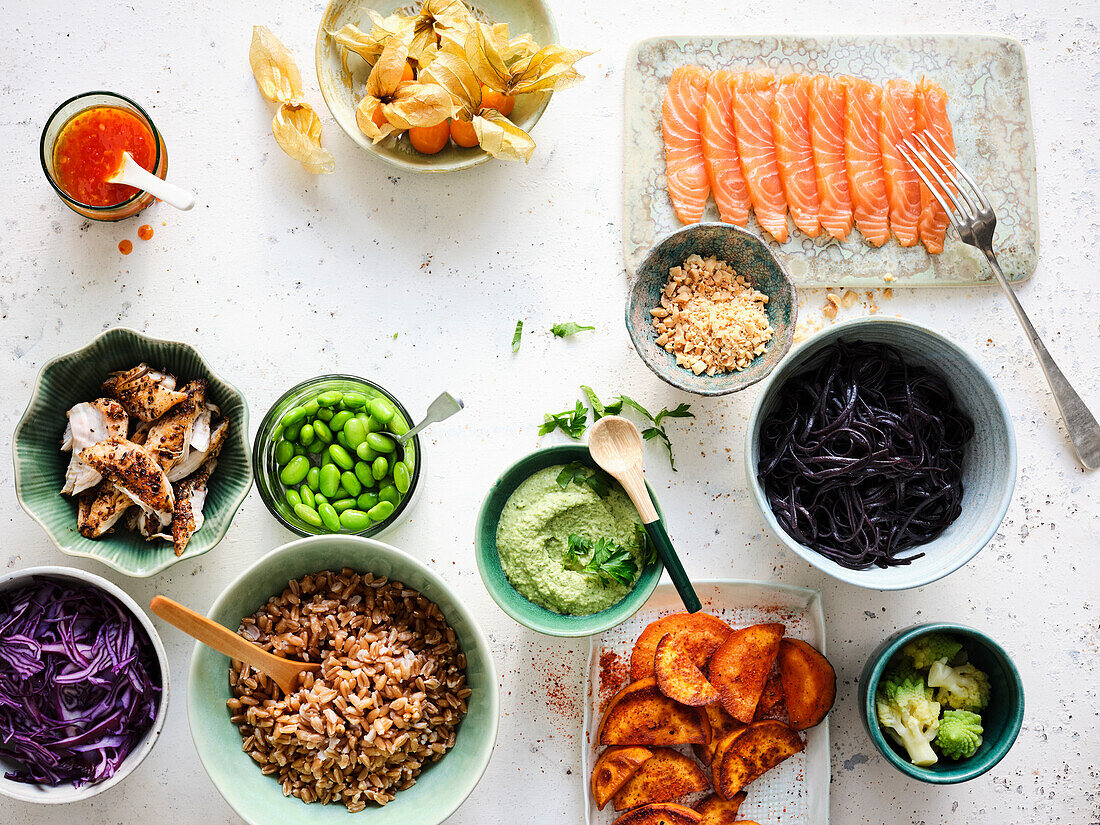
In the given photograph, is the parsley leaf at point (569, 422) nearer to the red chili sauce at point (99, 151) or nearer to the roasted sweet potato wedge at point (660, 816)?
the roasted sweet potato wedge at point (660, 816)

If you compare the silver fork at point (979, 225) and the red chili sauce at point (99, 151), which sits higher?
the red chili sauce at point (99, 151)

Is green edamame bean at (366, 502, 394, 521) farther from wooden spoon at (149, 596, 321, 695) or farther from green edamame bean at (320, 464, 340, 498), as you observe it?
wooden spoon at (149, 596, 321, 695)

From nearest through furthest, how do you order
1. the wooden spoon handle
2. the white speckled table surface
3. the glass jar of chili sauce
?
the wooden spoon handle
the glass jar of chili sauce
the white speckled table surface

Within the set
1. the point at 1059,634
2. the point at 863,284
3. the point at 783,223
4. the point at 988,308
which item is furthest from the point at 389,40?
the point at 1059,634

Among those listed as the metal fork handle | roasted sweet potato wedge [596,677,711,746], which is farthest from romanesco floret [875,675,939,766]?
the metal fork handle

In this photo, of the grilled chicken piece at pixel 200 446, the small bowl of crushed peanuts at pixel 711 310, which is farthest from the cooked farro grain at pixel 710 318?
the grilled chicken piece at pixel 200 446

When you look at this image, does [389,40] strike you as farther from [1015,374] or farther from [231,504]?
[1015,374]
